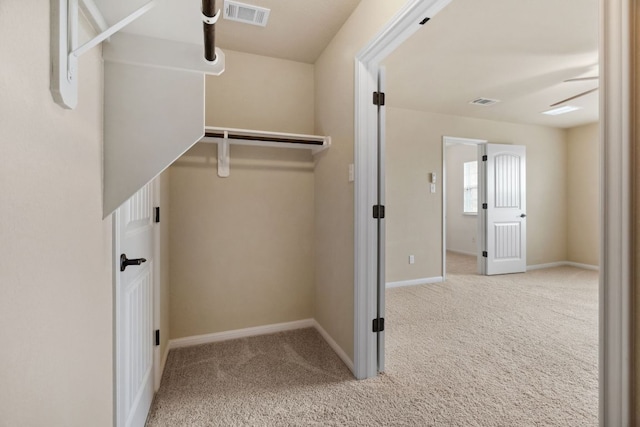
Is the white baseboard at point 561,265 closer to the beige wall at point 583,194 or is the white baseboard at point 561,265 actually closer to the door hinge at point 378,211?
the beige wall at point 583,194

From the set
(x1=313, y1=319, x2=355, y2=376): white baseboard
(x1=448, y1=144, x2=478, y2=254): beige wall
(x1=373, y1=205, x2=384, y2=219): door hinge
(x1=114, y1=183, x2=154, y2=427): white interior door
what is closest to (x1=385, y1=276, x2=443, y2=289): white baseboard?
(x1=313, y1=319, x2=355, y2=376): white baseboard

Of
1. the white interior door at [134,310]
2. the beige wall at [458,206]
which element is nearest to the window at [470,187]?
the beige wall at [458,206]

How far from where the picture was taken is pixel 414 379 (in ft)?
6.34

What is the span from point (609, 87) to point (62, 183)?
4.31 ft

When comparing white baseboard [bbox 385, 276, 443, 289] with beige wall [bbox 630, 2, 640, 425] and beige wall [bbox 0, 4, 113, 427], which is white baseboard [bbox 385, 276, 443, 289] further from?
beige wall [bbox 0, 4, 113, 427]

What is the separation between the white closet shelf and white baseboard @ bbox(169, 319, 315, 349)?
4.39 feet

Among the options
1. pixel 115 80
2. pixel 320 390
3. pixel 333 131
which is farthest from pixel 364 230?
pixel 115 80

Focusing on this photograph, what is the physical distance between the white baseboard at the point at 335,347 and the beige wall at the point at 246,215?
0.58 ft

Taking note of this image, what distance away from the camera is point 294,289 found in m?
2.71

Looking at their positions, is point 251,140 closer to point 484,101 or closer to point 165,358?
point 165,358

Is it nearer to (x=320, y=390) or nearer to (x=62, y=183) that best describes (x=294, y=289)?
(x=320, y=390)

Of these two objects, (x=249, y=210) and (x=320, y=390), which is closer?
(x=320, y=390)

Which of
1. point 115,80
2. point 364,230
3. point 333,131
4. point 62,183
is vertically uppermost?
point 333,131

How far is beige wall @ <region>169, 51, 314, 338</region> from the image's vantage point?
2.40 m
